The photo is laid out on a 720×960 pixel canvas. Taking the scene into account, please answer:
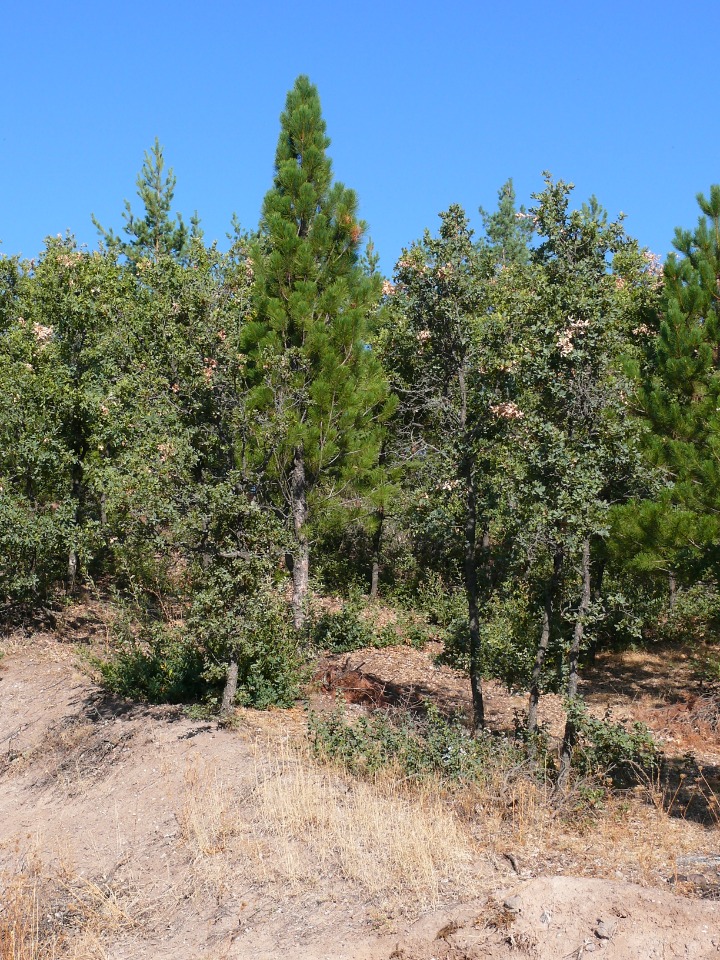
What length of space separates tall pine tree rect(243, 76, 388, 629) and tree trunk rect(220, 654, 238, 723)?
398 cm

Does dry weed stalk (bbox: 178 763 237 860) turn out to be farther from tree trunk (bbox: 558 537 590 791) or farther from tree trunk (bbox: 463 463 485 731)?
tree trunk (bbox: 558 537 590 791)

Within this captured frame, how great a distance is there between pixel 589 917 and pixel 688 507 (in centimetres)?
635

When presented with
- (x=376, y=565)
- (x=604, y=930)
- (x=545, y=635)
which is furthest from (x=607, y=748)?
(x=376, y=565)

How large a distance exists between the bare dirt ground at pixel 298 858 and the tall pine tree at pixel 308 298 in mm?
5148

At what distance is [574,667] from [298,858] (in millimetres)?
3291

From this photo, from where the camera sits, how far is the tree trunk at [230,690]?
10.8 meters

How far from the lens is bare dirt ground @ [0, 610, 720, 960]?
644cm

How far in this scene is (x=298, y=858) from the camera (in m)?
7.91

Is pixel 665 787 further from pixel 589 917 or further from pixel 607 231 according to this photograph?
pixel 607 231

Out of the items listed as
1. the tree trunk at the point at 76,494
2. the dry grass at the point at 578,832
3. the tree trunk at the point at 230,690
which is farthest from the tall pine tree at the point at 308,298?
the dry grass at the point at 578,832

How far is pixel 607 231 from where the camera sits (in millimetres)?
10070

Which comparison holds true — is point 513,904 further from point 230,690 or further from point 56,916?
point 230,690

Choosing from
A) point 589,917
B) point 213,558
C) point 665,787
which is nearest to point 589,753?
point 665,787

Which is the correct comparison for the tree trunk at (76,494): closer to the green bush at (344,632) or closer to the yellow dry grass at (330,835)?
the green bush at (344,632)
